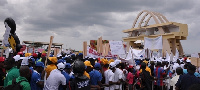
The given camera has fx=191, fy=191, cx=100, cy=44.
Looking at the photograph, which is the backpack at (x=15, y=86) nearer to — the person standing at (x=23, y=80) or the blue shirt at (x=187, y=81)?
the person standing at (x=23, y=80)

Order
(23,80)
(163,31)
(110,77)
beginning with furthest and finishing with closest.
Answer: (163,31)
(110,77)
(23,80)

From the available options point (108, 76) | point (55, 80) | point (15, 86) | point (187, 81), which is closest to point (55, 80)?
point (55, 80)

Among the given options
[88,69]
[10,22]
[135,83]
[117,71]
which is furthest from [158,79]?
[10,22]

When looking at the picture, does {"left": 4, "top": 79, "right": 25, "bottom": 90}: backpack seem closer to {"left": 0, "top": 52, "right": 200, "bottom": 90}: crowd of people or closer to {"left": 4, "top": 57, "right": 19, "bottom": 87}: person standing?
{"left": 0, "top": 52, "right": 200, "bottom": 90}: crowd of people

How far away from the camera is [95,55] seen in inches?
481

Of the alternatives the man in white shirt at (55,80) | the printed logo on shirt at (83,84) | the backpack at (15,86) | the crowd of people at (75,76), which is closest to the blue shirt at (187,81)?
the crowd of people at (75,76)

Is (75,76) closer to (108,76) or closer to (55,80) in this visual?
(55,80)

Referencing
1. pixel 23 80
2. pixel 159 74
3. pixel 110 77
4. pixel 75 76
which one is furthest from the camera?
pixel 159 74

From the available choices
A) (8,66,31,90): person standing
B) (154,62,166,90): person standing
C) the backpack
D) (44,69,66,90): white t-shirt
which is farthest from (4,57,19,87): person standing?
(154,62,166,90): person standing

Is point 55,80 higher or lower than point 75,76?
Result: lower

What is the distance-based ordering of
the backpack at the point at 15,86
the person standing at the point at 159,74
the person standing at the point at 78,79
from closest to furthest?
1. the backpack at the point at 15,86
2. the person standing at the point at 78,79
3. the person standing at the point at 159,74

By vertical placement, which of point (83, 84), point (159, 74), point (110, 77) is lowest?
point (159, 74)

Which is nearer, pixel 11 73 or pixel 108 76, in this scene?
pixel 11 73

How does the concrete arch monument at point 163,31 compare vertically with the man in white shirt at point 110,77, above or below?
above
